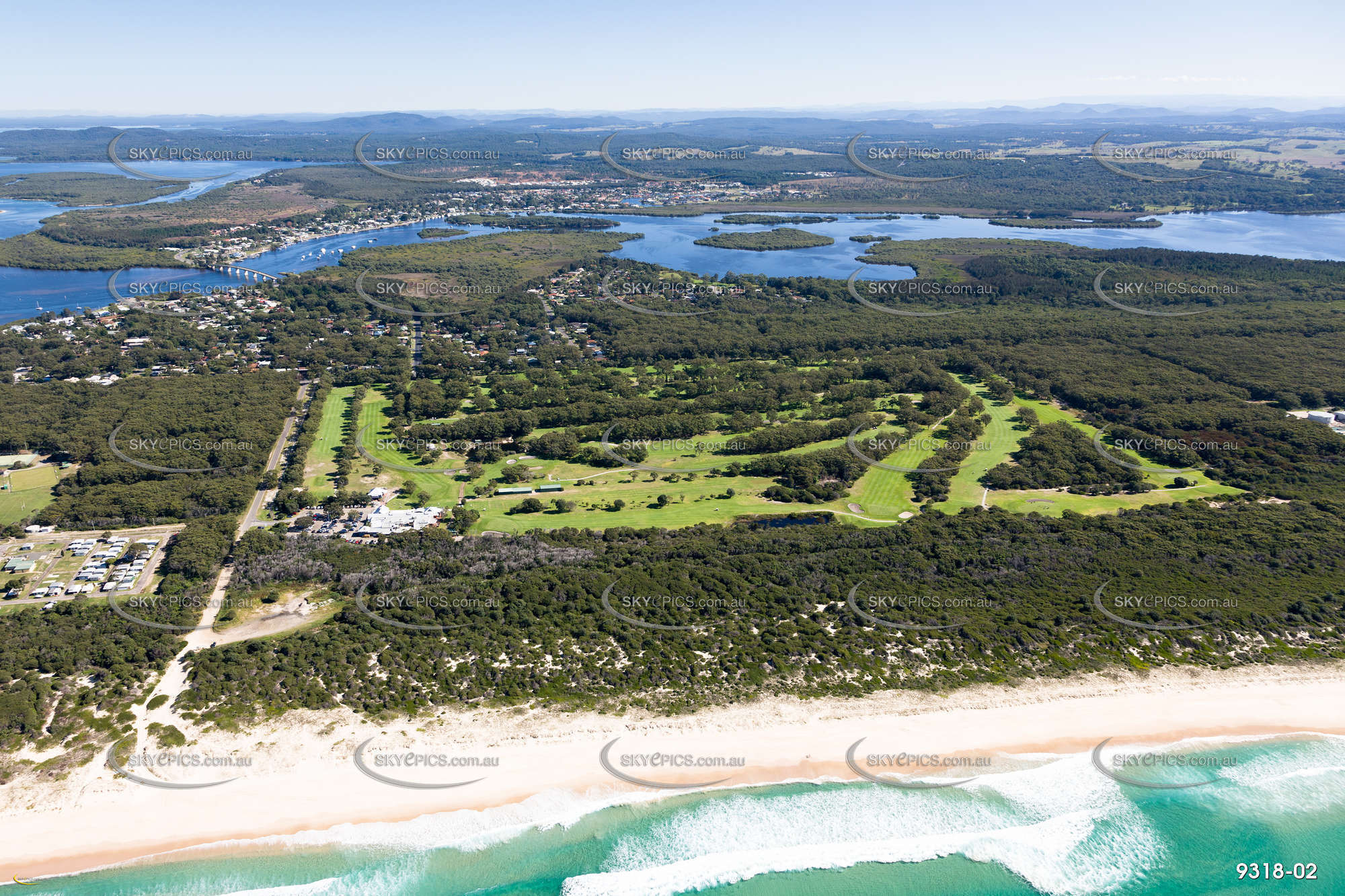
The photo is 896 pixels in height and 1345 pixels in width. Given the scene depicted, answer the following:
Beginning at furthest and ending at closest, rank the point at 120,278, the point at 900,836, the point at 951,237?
→ 1. the point at 951,237
2. the point at 120,278
3. the point at 900,836

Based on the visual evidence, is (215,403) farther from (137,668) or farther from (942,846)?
(942,846)

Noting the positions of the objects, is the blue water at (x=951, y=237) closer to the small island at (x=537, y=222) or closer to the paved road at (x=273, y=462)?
the small island at (x=537, y=222)

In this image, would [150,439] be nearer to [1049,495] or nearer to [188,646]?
[188,646]

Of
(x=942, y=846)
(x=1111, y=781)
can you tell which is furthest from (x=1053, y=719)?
(x=942, y=846)

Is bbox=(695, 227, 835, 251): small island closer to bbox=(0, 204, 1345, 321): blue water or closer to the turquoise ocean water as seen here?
bbox=(0, 204, 1345, 321): blue water

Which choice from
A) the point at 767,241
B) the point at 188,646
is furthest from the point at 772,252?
the point at 188,646

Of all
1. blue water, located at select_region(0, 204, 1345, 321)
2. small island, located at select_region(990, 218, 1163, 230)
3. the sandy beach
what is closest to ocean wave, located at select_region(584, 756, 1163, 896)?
the sandy beach
